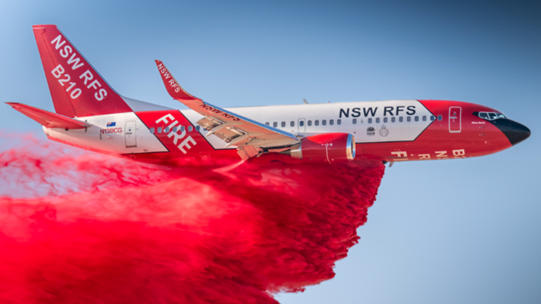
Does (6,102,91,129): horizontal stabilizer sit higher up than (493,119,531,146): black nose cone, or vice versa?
(6,102,91,129): horizontal stabilizer

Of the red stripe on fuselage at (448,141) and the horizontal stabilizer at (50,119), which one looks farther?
the horizontal stabilizer at (50,119)

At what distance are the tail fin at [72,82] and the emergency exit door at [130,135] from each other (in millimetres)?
2073

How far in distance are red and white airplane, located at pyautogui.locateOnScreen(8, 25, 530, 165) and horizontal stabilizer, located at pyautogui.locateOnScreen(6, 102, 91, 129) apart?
0.17ft

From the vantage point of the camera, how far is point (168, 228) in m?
19.0

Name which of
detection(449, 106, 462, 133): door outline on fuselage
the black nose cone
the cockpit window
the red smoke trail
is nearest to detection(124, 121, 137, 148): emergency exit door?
the red smoke trail

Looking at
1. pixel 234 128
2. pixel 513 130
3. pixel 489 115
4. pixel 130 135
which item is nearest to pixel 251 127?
pixel 234 128

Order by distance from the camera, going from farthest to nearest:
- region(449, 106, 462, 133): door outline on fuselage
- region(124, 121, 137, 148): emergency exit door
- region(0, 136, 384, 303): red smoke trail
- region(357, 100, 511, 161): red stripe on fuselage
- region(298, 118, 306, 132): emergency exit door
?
region(124, 121, 137, 148): emergency exit door
region(298, 118, 306, 132): emergency exit door
region(449, 106, 462, 133): door outline on fuselage
region(357, 100, 511, 161): red stripe on fuselage
region(0, 136, 384, 303): red smoke trail

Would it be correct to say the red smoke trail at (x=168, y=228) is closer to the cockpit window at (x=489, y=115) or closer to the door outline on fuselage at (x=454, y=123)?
the door outline on fuselage at (x=454, y=123)

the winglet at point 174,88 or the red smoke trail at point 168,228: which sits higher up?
the winglet at point 174,88

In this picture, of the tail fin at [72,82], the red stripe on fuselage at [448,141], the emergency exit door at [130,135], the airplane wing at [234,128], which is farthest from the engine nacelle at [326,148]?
the tail fin at [72,82]

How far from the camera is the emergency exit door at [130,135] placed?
26.4 metres

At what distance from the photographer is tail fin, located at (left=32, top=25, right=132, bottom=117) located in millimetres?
28266

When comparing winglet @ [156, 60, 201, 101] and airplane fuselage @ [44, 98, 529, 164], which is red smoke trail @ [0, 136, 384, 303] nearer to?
airplane fuselage @ [44, 98, 529, 164]

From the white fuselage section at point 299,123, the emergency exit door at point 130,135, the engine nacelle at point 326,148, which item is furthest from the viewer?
the emergency exit door at point 130,135
